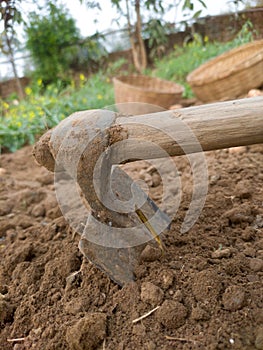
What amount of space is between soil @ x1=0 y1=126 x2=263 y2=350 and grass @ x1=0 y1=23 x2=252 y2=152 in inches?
36.7

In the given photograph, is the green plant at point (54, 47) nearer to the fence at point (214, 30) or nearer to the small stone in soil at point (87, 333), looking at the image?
the fence at point (214, 30)

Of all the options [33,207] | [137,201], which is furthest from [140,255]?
[33,207]

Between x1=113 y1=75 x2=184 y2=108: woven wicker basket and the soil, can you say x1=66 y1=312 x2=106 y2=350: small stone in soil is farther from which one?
x1=113 y1=75 x2=184 y2=108: woven wicker basket

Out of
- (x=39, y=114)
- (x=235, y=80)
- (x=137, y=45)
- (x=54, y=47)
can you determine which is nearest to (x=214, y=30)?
(x=137, y=45)

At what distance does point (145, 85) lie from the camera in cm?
420

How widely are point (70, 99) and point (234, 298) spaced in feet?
11.0

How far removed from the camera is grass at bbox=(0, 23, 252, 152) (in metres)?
3.43

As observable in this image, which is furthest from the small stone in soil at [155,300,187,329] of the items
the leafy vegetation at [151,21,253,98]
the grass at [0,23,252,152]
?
the leafy vegetation at [151,21,253,98]

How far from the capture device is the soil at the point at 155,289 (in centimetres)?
106

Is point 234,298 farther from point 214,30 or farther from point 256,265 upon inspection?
point 214,30

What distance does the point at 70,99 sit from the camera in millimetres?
4129

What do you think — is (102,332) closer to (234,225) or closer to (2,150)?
(234,225)

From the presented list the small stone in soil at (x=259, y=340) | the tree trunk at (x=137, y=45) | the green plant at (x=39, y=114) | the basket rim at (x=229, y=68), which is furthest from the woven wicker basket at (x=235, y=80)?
the small stone in soil at (x=259, y=340)

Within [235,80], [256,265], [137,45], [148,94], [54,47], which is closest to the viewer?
[256,265]
